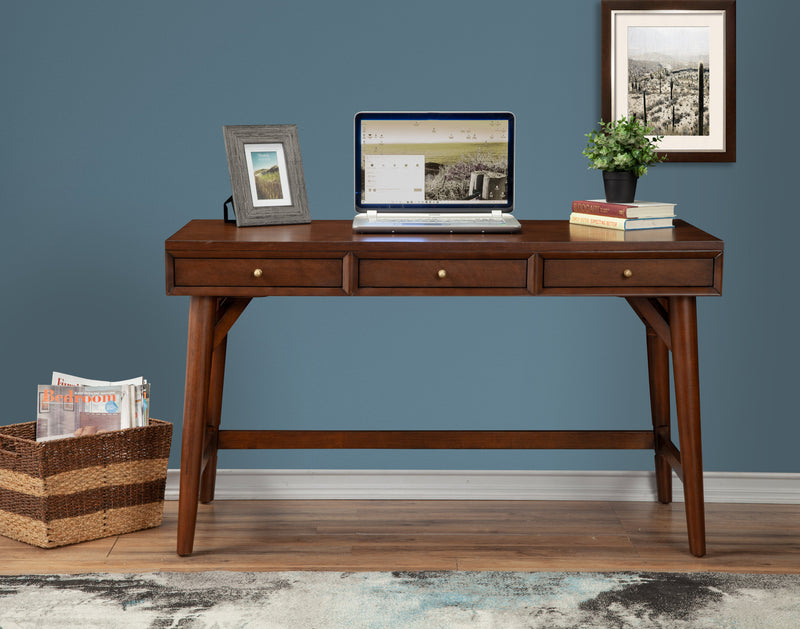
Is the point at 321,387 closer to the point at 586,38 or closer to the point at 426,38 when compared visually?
the point at 426,38

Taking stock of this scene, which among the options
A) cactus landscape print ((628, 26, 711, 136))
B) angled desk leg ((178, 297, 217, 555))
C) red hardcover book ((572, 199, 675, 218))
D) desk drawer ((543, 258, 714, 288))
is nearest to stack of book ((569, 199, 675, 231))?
red hardcover book ((572, 199, 675, 218))

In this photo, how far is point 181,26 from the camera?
8.98 ft

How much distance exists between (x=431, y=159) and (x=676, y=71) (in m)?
0.80

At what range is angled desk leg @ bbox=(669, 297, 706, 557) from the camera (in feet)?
7.54

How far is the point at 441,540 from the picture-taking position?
2.53m

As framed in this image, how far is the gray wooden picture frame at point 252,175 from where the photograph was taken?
8.07 feet

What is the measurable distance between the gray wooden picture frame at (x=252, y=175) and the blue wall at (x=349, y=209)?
0.23 meters

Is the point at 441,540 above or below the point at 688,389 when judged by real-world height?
below

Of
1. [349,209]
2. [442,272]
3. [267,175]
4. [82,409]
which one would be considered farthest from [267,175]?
[82,409]

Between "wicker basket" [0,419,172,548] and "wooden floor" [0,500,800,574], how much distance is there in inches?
1.8

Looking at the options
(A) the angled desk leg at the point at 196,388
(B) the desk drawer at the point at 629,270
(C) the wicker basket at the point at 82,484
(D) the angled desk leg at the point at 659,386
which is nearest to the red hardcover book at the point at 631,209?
(B) the desk drawer at the point at 629,270

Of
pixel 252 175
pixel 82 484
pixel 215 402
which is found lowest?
pixel 82 484

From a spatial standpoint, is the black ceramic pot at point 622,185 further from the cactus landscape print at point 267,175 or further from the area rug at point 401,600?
the area rug at point 401,600

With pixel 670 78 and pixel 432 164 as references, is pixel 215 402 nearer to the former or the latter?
pixel 432 164
